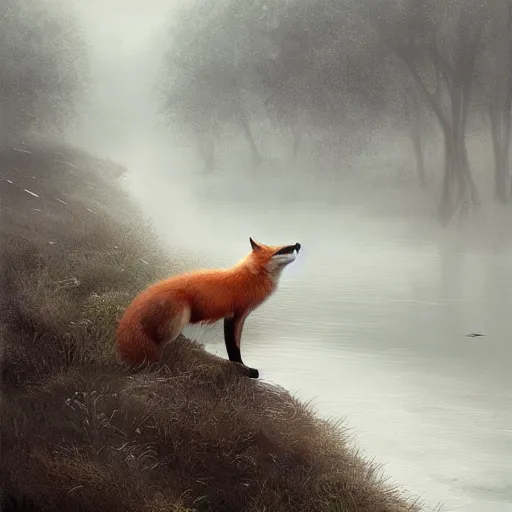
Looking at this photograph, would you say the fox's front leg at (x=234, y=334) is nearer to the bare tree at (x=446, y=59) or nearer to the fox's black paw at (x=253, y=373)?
the fox's black paw at (x=253, y=373)

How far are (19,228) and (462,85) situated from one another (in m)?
2.52

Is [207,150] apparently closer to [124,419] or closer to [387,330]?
[387,330]

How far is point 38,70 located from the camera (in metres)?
5.17

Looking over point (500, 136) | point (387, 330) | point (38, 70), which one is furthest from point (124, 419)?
point (500, 136)

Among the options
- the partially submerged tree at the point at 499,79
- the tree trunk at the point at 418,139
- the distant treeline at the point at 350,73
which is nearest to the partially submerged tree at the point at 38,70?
the distant treeline at the point at 350,73

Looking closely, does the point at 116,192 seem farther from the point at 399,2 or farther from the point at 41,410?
the point at 399,2

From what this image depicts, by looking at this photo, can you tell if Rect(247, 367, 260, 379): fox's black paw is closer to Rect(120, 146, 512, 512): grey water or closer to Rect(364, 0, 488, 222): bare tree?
Rect(120, 146, 512, 512): grey water

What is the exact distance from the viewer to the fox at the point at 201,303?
434cm

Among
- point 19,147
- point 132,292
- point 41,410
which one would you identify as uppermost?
point 19,147

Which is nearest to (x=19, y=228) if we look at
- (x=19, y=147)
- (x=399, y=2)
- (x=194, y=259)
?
(x=19, y=147)

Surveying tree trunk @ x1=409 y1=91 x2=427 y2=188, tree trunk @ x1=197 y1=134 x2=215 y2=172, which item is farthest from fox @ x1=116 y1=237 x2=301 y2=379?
tree trunk @ x1=409 y1=91 x2=427 y2=188

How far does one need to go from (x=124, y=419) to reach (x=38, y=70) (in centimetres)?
196

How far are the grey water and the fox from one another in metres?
0.08

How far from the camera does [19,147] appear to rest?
16.6ft
